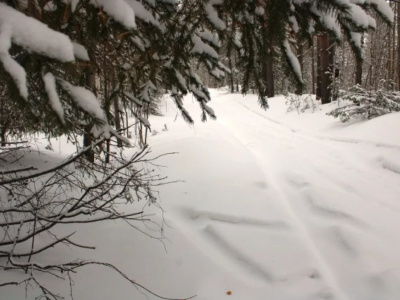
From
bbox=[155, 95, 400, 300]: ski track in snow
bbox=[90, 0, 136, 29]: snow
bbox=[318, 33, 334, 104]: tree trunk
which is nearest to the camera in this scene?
bbox=[90, 0, 136, 29]: snow

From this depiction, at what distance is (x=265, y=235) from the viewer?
3.73 meters

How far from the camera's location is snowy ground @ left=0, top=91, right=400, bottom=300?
9.64 feet

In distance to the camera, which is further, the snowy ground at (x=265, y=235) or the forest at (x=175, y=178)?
the snowy ground at (x=265, y=235)

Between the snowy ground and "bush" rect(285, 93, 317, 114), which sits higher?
"bush" rect(285, 93, 317, 114)

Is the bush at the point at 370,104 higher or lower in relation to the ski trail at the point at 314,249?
higher

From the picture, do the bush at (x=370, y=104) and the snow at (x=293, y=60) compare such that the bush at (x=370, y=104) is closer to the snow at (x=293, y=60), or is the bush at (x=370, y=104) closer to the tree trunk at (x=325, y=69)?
the tree trunk at (x=325, y=69)

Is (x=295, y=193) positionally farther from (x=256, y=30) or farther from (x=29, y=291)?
(x=29, y=291)

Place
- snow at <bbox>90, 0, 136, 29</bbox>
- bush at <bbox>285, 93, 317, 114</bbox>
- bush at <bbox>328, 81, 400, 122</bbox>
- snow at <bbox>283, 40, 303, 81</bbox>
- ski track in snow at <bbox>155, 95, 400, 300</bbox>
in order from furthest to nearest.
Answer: bush at <bbox>285, 93, 317, 114</bbox> → bush at <bbox>328, 81, 400, 122</bbox> → ski track in snow at <bbox>155, 95, 400, 300</bbox> → snow at <bbox>283, 40, 303, 81</bbox> → snow at <bbox>90, 0, 136, 29</bbox>

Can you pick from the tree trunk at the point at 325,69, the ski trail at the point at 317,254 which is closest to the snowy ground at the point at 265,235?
the ski trail at the point at 317,254

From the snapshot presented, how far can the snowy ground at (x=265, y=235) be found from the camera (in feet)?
9.64

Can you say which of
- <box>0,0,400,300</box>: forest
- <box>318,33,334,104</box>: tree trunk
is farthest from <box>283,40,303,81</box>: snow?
<box>318,33,334,104</box>: tree trunk

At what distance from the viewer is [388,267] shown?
308 cm

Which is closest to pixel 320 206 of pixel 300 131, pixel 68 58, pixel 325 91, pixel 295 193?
pixel 295 193

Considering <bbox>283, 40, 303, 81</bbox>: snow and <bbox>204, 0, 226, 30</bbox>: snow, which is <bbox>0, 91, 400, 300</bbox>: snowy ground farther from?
<bbox>204, 0, 226, 30</bbox>: snow
